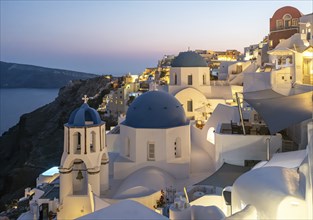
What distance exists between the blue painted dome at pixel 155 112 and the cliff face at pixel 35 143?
28.6 m

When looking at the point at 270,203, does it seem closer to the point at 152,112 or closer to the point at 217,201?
the point at 217,201

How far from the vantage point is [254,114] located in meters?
18.4

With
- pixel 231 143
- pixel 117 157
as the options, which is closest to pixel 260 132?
pixel 231 143

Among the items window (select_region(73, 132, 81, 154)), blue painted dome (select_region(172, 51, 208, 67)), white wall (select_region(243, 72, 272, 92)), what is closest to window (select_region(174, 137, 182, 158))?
window (select_region(73, 132, 81, 154))

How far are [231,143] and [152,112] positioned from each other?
4.25 meters

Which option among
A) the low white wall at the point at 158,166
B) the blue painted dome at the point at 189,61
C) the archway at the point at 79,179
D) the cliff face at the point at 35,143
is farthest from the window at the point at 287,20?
the cliff face at the point at 35,143

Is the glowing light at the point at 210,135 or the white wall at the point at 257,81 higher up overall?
the white wall at the point at 257,81

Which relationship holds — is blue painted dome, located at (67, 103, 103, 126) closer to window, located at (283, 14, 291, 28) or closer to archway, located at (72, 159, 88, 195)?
archway, located at (72, 159, 88, 195)

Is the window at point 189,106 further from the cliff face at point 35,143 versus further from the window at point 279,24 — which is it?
the cliff face at point 35,143

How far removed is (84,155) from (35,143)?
2039 inches

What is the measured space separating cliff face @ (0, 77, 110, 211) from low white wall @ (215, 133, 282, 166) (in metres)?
31.9

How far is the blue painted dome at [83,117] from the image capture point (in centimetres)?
1502

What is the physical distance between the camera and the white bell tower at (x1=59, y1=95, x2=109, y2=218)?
14.7 meters

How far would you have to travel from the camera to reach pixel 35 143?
62.7 meters
